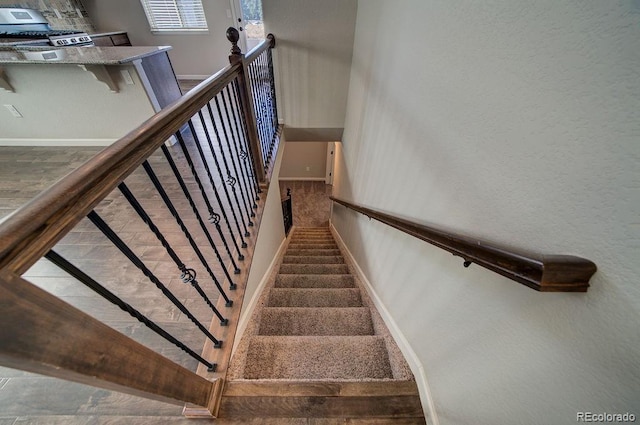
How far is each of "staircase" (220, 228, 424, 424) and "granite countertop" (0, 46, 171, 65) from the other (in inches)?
105

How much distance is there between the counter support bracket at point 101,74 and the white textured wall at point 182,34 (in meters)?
2.99

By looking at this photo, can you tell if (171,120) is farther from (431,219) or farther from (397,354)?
(397,354)

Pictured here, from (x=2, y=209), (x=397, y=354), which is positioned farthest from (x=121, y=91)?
(x=397, y=354)

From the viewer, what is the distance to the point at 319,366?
4.16ft

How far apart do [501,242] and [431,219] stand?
0.37m

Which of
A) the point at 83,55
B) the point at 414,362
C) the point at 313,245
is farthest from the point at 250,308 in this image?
the point at 83,55

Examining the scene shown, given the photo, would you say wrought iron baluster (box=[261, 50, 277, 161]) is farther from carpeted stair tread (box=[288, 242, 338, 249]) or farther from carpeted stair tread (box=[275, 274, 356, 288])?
carpeted stair tread (box=[288, 242, 338, 249])

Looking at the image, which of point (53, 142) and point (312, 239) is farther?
point (312, 239)

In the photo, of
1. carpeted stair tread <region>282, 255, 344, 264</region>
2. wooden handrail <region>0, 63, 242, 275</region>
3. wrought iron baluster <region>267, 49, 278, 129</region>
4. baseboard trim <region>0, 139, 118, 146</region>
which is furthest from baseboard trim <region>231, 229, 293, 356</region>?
baseboard trim <region>0, 139, 118, 146</region>

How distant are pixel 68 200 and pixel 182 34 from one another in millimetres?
6150

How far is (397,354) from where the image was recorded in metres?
1.29

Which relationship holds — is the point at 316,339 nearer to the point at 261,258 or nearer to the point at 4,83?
the point at 261,258

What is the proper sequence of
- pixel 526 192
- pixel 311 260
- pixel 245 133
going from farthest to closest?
pixel 311 260
pixel 245 133
pixel 526 192
